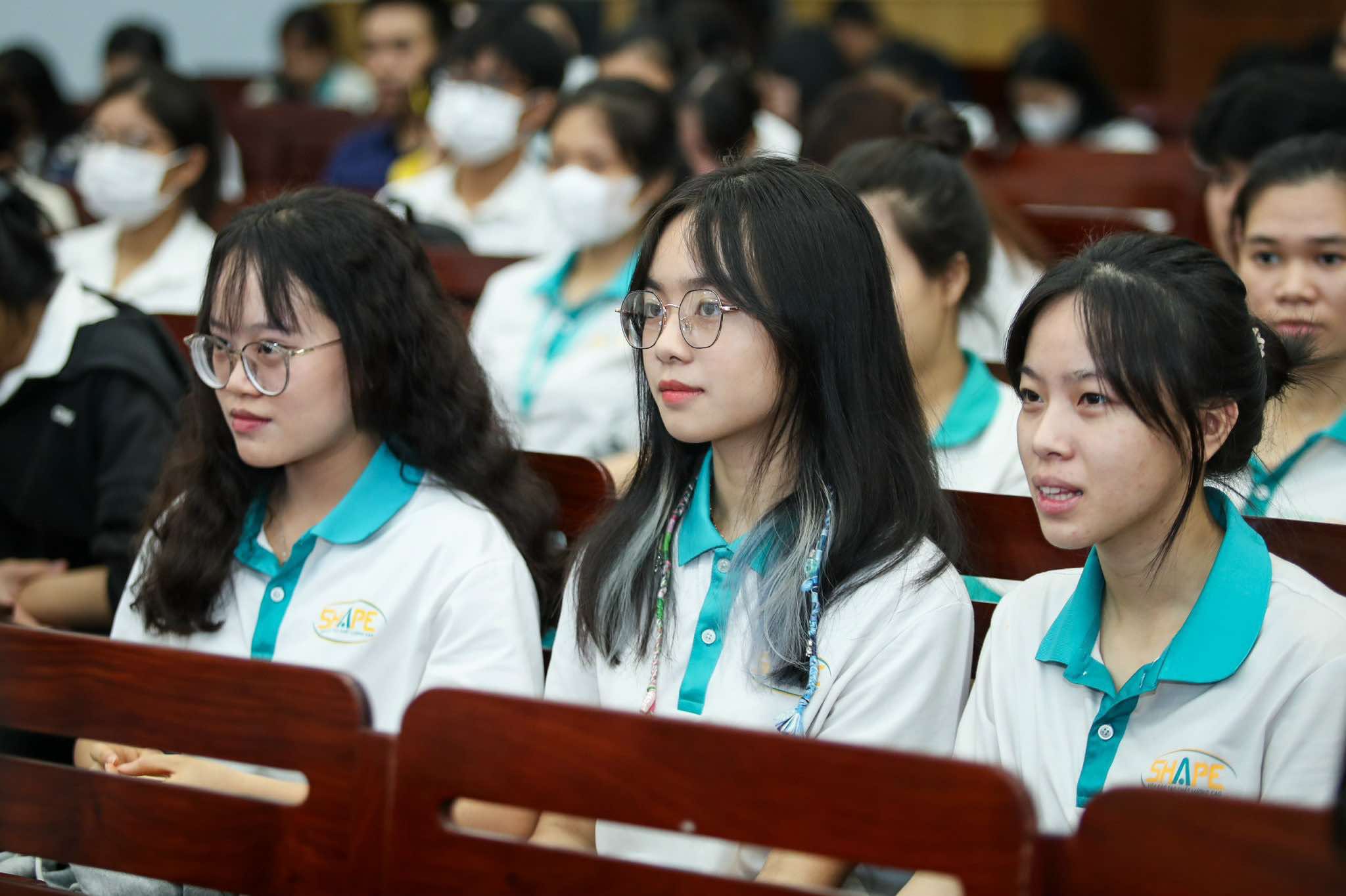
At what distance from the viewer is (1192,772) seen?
145cm

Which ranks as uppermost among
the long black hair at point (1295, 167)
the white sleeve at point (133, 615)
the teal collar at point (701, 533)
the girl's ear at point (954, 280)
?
the long black hair at point (1295, 167)

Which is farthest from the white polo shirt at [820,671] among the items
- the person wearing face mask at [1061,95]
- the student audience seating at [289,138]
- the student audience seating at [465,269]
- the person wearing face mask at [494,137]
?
the person wearing face mask at [1061,95]

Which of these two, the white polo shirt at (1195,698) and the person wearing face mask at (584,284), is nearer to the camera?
the white polo shirt at (1195,698)

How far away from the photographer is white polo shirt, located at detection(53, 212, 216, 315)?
3.57 meters

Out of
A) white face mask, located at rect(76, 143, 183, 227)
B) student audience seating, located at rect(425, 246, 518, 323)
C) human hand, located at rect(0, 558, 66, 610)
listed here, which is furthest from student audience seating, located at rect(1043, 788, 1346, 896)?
white face mask, located at rect(76, 143, 183, 227)

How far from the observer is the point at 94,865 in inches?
58.8

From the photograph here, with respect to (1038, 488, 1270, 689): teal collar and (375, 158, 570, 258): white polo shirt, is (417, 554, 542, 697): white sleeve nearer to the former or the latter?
(1038, 488, 1270, 689): teal collar

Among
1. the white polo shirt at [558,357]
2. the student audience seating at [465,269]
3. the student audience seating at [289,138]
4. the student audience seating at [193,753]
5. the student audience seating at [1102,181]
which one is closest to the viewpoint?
the student audience seating at [193,753]

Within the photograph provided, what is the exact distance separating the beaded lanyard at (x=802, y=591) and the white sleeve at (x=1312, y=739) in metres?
0.47

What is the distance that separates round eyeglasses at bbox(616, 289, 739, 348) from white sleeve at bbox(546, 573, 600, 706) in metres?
0.33

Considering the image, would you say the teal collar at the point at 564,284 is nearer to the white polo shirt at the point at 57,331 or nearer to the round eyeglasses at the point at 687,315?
the white polo shirt at the point at 57,331

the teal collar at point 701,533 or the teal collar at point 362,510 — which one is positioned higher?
the teal collar at point 701,533

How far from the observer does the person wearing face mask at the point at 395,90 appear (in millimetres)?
5051

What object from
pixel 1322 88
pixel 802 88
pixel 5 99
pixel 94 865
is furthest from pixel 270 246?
pixel 802 88
